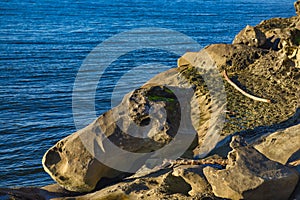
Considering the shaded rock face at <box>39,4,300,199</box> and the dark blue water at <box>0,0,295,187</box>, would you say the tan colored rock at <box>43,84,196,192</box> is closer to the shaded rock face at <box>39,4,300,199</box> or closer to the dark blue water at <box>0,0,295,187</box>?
the shaded rock face at <box>39,4,300,199</box>

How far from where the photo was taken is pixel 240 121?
39.7 ft

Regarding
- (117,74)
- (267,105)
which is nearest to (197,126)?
(267,105)

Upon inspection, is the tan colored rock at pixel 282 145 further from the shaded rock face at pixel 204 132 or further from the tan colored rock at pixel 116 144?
the tan colored rock at pixel 116 144

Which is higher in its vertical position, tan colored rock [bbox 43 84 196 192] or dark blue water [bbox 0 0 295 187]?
tan colored rock [bbox 43 84 196 192]

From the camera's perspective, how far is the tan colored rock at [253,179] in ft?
25.8

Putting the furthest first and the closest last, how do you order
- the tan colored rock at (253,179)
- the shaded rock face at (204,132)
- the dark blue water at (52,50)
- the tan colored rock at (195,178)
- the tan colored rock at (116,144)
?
1. the dark blue water at (52,50)
2. the tan colored rock at (116,144)
3. the tan colored rock at (195,178)
4. the shaded rock face at (204,132)
5. the tan colored rock at (253,179)

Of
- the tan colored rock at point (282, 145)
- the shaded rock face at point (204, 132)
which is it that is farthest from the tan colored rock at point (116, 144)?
the tan colored rock at point (282, 145)

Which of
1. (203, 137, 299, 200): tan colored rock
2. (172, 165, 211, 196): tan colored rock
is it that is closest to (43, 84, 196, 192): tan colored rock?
(172, 165, 211, 196): tan colored rock

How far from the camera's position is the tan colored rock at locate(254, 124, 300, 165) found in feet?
31.0

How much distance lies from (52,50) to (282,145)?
26.1 metres

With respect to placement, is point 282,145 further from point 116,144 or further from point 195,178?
point 116,144

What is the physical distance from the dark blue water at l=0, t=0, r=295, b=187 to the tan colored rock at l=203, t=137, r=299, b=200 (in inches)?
307

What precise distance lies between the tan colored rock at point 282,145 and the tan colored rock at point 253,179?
128 cm

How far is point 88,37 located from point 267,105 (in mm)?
28497
